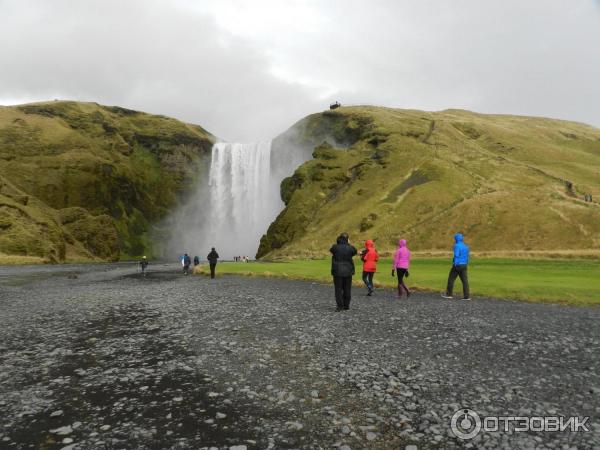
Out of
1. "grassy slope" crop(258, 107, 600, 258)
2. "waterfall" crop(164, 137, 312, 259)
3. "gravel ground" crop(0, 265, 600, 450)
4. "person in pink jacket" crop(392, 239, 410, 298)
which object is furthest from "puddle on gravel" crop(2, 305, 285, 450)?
"waterfall" crop(164, 137, 312, 259)

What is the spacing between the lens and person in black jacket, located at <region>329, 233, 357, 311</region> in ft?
60.3

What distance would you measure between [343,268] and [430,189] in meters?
77.7

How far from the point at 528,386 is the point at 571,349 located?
13.7ft

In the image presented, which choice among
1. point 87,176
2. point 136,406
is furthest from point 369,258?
point 87,176

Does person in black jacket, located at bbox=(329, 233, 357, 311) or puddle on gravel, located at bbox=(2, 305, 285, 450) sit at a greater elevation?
person in black jacket, located at bbox=(329, 233, 357, 311)

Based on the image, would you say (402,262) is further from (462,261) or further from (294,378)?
(294,378)

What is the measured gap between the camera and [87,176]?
5472 inches

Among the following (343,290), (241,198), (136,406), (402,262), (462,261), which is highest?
(241,198)

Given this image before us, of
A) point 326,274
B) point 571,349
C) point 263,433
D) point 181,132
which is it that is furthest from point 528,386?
point 181,132

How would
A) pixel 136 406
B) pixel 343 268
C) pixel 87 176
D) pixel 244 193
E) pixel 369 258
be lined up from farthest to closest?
pixel 87 176
pixel 244 193
pixel 369 258
pixel 343 268
pixel 136 406

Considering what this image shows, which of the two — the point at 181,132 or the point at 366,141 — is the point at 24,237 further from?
the point at 181,132

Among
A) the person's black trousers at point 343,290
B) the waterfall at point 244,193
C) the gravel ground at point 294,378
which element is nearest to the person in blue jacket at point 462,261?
the gravel ground at point 294,378

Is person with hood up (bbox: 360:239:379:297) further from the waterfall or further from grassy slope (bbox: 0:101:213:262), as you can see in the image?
the waterfall

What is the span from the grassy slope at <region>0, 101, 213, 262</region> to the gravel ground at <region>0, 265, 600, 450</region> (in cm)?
8304
